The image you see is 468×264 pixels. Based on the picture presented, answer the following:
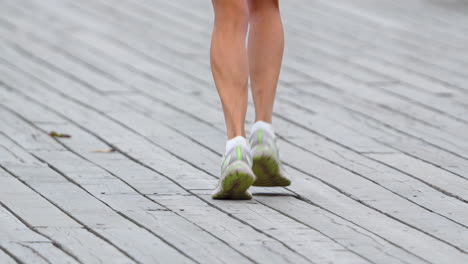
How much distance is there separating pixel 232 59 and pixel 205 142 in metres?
1.08

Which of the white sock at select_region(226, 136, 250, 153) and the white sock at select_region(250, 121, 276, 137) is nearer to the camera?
the white sock at select_region(226, 136, 250, 153)

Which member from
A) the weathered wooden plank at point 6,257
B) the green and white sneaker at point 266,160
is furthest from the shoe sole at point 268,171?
the weathered wooden plank at point 6,257

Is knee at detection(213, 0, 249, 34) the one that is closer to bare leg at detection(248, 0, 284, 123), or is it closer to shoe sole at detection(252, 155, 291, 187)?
bare leg at detection(248, 0, 284, 123)

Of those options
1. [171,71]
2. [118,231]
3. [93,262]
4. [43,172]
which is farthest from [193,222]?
[171,71]

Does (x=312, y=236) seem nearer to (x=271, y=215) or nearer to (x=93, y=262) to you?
(x=271, y=215)

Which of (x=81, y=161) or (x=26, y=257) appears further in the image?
(x=81, y=161)

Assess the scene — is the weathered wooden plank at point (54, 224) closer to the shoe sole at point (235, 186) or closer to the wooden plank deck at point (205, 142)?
the wooden plank deck at point (205, 142)

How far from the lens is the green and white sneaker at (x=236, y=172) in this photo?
3750mm

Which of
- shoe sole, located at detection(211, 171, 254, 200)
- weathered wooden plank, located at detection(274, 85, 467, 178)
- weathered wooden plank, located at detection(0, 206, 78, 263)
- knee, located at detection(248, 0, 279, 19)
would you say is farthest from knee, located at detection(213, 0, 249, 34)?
weathered wooden plank, located at detection(274, 85, 467, 178)

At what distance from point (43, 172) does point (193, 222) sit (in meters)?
0.89

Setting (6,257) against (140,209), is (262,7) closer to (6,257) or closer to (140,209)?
(140,209)

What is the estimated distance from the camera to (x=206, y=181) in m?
4.22

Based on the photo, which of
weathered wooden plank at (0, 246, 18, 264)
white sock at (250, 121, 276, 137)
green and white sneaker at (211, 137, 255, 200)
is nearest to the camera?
weathered wooden plank at (0, 246, 18, 264)

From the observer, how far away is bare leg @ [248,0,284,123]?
161 inches
